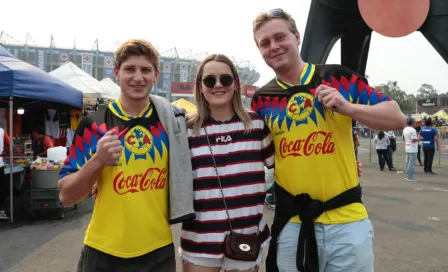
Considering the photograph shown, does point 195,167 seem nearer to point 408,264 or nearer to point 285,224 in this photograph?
point 285,224

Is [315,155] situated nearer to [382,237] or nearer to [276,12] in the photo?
[276,12]

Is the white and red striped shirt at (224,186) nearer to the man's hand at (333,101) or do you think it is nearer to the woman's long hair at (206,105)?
the woman's long hair at (206,105)

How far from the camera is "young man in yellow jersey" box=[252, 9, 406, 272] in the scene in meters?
1.76

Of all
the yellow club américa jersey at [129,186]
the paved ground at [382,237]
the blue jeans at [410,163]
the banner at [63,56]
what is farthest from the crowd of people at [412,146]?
the banner at [63,56]

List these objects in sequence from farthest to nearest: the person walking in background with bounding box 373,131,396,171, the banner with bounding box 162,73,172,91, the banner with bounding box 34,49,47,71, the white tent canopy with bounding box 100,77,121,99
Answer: the banner with bounding box 162,73,172,91, the banner with bounding box 34,49,47,71, the person walking in background with bounding box 373,131,396,171, the white tent canopy with bounding box 100,77,121,99

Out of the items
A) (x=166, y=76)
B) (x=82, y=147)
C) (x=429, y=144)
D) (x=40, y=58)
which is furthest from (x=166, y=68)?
(x=82, y=147)

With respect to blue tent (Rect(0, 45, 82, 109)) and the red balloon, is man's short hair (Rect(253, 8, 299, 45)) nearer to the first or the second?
the red balloon

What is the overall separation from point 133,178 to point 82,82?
893 centimetres

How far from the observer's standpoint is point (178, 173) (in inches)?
70.4

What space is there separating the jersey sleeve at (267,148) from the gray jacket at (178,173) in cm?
47

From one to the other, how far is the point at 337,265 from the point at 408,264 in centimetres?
258

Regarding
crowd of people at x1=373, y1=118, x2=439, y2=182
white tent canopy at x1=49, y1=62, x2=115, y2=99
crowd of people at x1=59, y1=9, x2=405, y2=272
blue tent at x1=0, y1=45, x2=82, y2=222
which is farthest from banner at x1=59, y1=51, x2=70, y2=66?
crowd of people at x1=59, y1=9, x2=405, y2=272

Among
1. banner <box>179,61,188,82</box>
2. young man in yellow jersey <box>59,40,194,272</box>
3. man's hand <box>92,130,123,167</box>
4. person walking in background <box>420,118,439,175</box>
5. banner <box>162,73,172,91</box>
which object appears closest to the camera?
man's hand <box>92,130,123,167</box>

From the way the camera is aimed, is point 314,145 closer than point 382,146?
Yes
